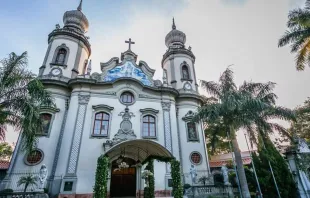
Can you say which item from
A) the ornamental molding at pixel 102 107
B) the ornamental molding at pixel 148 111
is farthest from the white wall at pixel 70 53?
the ornamental molding at pixel 148 111

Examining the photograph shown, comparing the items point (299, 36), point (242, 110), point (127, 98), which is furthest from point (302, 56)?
point (127, 98)

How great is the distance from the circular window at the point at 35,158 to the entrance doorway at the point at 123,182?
4.85m

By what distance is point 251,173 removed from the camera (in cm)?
1366

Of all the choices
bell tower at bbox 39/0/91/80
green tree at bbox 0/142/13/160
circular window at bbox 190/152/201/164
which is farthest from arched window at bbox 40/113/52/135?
green tree at bbox 0/142/13/160

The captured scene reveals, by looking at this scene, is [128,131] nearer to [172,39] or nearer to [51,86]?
[51,86]

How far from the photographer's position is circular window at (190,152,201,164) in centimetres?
1510

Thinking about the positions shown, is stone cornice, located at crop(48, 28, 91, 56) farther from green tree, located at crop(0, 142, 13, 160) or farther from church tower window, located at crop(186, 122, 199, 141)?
green tree, located at crop(0, 142, 13, 160)

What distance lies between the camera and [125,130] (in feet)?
46.6

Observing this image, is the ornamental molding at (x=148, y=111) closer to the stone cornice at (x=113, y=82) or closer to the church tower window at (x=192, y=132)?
the stone cornice at (x=113, y=82)

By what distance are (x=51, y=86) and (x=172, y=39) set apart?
46.5 ft

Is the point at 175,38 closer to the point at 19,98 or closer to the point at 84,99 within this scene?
the point at 84,99

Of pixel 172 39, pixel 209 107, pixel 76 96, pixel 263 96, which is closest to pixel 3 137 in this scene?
pixel 76 96

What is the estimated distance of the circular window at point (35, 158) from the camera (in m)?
12.2

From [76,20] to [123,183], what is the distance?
55.1ft
